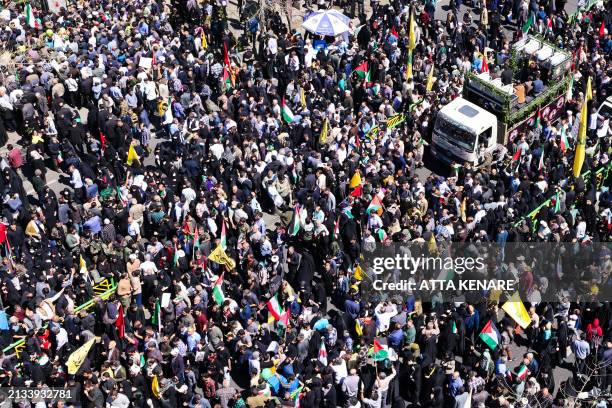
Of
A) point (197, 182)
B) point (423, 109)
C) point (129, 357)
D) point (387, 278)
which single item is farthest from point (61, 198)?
point (423, 109)

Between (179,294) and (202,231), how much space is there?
7.02ft

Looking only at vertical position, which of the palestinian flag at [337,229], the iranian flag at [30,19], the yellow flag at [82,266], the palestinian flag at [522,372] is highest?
the iranian flag at [30,19]

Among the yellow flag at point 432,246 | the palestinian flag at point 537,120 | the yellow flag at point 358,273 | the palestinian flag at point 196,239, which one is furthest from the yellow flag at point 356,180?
the palestinian flag at point 537,120

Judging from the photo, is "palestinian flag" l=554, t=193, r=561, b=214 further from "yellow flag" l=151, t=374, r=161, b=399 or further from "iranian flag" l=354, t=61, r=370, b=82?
"yellow flag" l=151, t=374, r=161, b=399

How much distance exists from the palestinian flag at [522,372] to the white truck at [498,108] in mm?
8594

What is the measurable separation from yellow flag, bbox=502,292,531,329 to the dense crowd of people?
0.32 m

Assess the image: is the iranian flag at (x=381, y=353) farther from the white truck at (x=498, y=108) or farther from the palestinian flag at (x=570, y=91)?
the palestinian flag at (x=570, y=91)

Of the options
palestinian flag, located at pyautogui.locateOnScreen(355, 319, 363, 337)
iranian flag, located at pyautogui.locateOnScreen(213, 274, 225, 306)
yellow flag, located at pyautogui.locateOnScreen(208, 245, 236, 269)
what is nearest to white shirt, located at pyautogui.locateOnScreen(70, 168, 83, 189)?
yellow flag, located at pyautogui.locateOnScreen(208, 245, 236, 269)

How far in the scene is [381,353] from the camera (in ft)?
74.7

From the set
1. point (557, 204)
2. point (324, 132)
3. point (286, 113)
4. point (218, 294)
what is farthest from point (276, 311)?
point (286, 113)

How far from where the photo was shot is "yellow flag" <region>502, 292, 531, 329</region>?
2345 cm

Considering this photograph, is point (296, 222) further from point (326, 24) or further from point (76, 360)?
point (326, 24)

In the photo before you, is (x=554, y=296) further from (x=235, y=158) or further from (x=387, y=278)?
(x=235, y=158)

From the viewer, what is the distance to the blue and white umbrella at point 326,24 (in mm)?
33938
